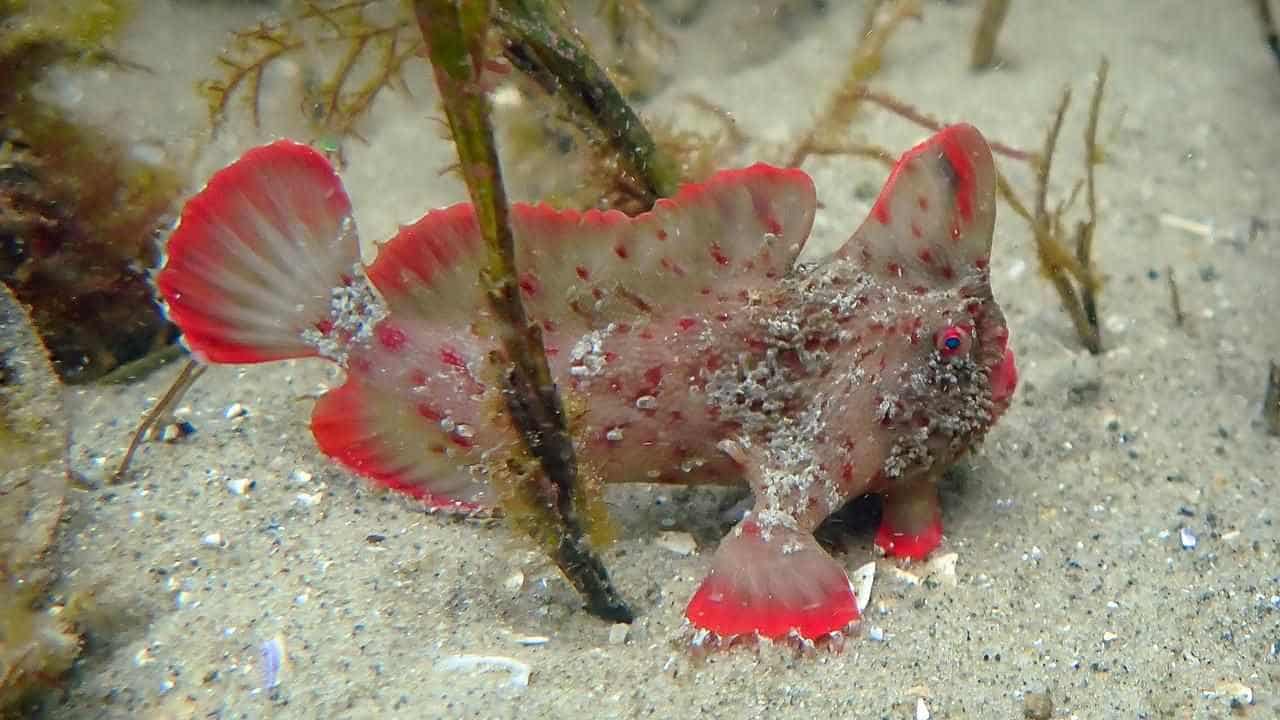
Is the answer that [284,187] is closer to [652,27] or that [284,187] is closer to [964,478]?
[964,478]

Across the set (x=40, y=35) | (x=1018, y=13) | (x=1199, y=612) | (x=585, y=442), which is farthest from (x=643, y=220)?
(x=1018, y=13)

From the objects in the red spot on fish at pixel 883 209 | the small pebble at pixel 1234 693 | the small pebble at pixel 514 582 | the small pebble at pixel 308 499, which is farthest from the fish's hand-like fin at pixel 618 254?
the small pebble at pixel 1234 693

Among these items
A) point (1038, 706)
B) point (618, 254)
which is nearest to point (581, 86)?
point (618, 254)

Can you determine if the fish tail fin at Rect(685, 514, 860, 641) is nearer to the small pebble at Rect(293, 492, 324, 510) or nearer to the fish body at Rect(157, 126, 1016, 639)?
the fish body at Rect(157, 126, 1016, 639)

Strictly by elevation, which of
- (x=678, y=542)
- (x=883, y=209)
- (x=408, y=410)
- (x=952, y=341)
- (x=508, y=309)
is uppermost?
(x=508, y=309)

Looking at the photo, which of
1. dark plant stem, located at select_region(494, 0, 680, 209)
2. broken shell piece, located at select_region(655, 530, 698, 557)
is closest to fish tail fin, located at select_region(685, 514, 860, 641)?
broken shell piece, located at select_region(655, 530, 698, 557)

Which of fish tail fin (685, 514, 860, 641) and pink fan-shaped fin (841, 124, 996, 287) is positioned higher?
pink fan-shaped fin (841, 124, 996, 287)

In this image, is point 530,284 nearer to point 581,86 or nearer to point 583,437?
point 583,437
